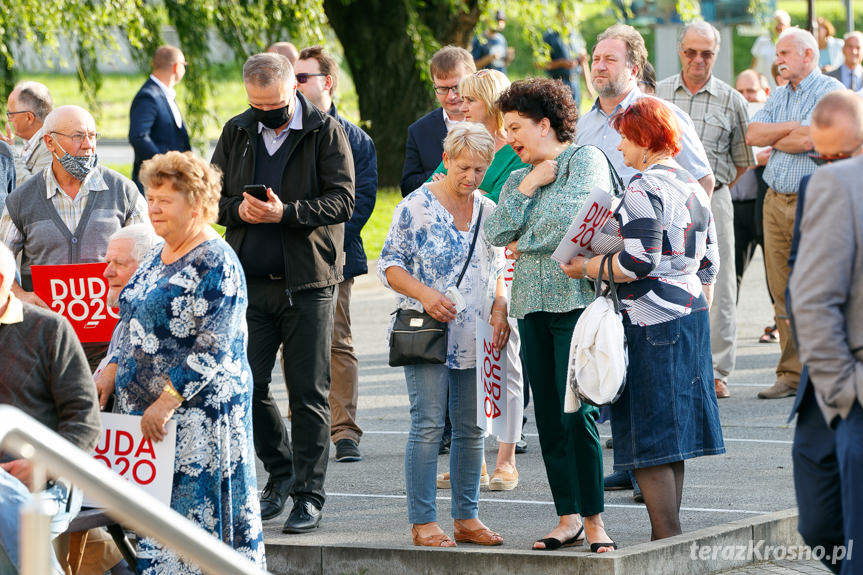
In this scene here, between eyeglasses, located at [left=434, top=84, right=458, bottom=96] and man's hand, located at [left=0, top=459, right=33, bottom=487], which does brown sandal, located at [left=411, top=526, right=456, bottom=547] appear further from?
eyeglasses, located at [left=434, top=84, right=458, bottom=96]

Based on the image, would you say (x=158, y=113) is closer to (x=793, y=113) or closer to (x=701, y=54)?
(x=701, y=54)

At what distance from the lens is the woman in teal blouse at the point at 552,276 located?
5.95 metres

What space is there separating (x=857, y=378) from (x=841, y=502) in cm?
49

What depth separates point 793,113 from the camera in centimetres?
946

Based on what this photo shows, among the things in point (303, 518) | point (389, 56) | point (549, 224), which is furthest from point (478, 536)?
point (389, 56)

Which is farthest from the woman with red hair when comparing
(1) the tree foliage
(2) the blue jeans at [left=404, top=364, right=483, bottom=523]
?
(1) the tree foliage

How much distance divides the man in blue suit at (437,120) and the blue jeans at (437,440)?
2349mm

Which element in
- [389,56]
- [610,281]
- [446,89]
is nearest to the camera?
[610,281]

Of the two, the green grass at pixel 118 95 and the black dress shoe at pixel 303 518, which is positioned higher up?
the green grass at pixel 118 95

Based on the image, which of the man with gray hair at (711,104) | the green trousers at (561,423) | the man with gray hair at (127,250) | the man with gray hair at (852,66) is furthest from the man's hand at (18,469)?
the man with gray hair at (852,66)

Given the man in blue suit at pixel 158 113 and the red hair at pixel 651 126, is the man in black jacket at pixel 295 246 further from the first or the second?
the man in blue suit at pixel 158 113

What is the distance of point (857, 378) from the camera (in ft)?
13.3

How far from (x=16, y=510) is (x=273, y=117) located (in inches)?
103

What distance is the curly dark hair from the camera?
19.7 ft
